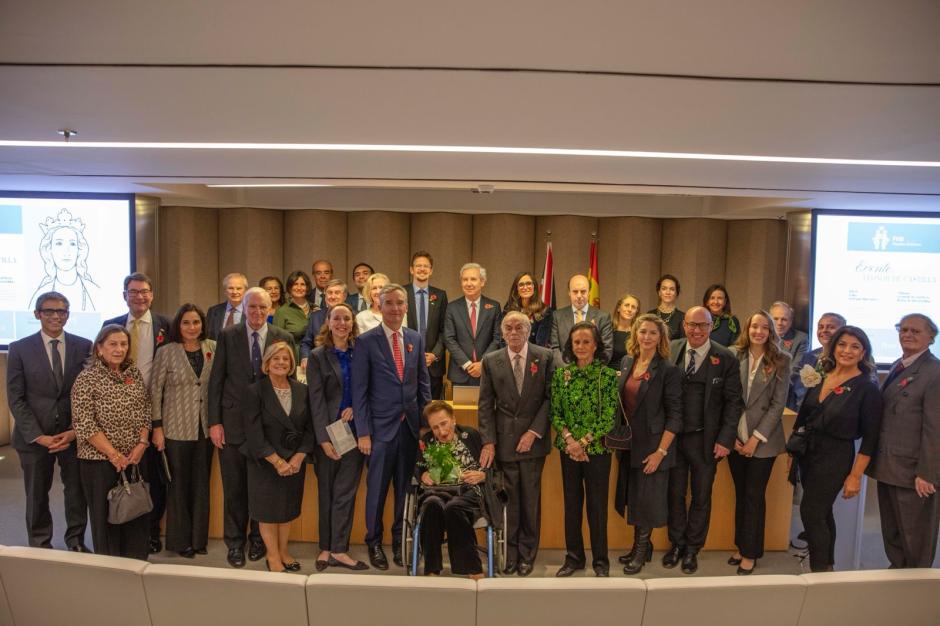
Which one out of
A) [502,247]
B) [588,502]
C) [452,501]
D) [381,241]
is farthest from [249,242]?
[588,502]

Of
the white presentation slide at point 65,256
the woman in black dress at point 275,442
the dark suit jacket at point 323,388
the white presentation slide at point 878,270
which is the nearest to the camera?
the woman in black dress at point 275,442

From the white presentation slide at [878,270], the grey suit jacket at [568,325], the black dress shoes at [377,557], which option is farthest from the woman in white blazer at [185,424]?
the white presentation slide at [878,270]

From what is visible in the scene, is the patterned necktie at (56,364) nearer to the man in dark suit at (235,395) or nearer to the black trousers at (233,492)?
the man in dark suit at (235,395)

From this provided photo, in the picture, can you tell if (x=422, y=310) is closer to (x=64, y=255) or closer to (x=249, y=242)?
(x=249, y=242)

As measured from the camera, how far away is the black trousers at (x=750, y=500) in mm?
4062

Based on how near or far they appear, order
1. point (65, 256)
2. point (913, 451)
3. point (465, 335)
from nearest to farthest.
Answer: point (913, 451)
point (465, 335)
point (65, 256)

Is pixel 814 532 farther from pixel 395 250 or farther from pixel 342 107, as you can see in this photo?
pixel 395 250

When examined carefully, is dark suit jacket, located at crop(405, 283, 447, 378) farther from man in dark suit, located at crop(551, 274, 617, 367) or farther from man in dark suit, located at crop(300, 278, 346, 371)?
man in dark suit, located at crop(551, 274, 617, 367)

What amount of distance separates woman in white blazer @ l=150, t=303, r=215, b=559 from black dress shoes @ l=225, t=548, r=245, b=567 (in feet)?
0.91

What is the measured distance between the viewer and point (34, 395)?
3908 millimetres

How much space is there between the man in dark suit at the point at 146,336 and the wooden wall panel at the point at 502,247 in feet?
13.8

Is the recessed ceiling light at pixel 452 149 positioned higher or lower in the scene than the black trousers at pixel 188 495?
higher

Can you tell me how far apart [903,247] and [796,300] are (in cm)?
112

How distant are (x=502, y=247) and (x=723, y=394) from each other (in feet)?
14.1
